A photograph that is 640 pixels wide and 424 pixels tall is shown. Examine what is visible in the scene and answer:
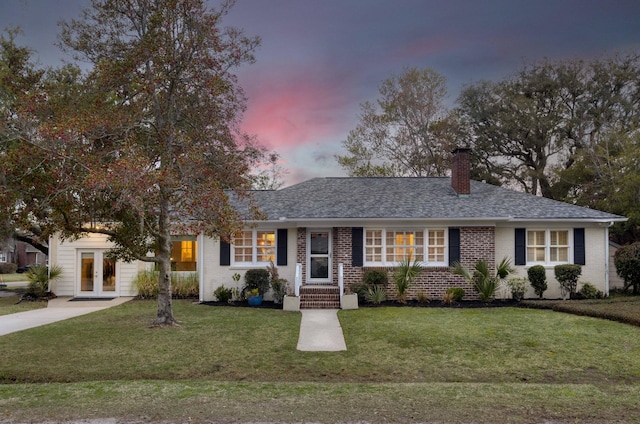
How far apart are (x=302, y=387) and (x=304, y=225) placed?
10400 millimetres

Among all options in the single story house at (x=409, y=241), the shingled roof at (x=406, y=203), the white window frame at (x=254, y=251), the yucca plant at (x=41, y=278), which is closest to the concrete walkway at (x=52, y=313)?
the yucca plant at (x=41, y=278)

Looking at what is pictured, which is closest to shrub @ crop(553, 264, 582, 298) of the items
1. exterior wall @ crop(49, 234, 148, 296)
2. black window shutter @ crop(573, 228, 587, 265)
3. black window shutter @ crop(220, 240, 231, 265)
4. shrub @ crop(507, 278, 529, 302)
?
black window shutter @ crop(573, 228, 587, 265)

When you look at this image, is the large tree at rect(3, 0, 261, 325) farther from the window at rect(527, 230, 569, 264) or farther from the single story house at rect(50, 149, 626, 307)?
the window at rect(527, 230, 569, 264)

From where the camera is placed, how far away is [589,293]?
54.2ft

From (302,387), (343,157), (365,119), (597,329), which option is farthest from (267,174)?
(302,387)

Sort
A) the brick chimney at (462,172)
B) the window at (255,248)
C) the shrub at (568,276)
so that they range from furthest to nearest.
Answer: the brick chimney at (462,172)
the window at (255,248)
the shrub at (568,276)

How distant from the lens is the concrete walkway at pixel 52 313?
42.2ft

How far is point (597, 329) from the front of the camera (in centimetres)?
1115

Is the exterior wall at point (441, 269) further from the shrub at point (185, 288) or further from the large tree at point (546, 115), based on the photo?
the large tree at point (546, 115)

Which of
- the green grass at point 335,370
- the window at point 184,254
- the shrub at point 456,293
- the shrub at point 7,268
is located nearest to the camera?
the green grass at point 335,370

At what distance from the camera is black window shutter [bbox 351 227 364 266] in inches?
658

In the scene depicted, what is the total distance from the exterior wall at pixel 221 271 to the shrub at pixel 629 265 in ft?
39.6

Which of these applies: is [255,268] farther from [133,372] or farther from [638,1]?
[638,1]

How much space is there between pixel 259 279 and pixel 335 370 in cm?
880
